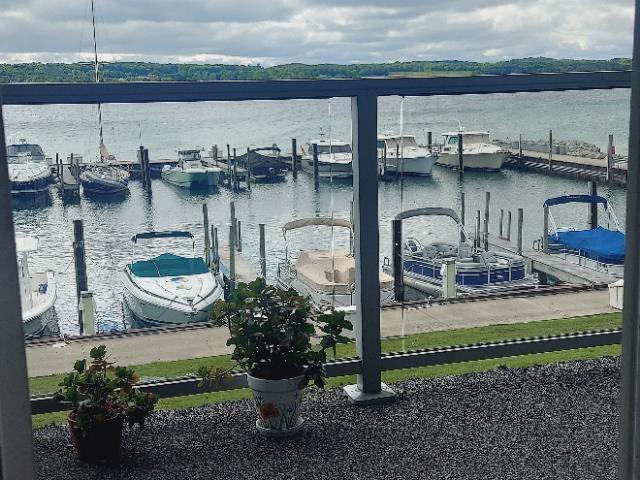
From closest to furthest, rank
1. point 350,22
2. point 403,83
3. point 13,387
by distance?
1. point 13,387
2. point 403,83
3. point 350,22

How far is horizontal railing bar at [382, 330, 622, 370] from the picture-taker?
128 inches

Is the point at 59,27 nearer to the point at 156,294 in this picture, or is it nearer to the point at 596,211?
the point at 156,294

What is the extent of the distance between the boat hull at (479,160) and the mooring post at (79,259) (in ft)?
6.21

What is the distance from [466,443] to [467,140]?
89.2 inches

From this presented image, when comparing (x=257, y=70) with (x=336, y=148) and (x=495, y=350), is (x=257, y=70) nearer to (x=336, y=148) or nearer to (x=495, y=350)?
(x=336, y=148)

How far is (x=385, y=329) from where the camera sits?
363 cm

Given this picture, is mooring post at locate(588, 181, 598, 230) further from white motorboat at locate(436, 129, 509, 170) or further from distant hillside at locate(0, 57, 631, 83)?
distant hillside at locate(0, 57, 631, 83)

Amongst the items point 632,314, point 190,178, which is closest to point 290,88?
point 190,178

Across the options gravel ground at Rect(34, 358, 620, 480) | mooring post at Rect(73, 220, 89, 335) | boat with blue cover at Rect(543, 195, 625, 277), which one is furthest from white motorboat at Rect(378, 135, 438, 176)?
mooring post at Rect(73, 220, 89, 335)

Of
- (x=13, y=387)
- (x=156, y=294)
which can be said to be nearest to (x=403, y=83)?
(x=156, y=294)

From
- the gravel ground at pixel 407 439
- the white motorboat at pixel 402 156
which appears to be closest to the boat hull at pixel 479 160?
the white motorboat at pixel 402 156

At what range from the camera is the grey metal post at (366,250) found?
3039mm

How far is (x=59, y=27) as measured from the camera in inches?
131

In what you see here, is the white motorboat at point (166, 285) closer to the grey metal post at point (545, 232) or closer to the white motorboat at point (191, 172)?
the white motorboat at point (191, 172)
